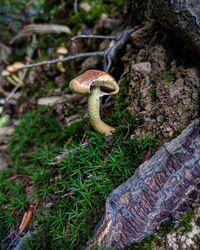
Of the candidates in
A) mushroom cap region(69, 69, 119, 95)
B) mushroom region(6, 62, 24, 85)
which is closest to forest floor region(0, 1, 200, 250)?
mushroom cap region(69, 69, 119, 95)

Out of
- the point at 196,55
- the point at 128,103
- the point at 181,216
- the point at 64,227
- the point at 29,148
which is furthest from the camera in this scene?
the point at 29,148

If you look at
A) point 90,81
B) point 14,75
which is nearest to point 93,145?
point 90,81

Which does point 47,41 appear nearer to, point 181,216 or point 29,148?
point 29,148

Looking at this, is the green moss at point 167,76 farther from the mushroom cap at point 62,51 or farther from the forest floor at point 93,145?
the mushroom cap at point 62,51

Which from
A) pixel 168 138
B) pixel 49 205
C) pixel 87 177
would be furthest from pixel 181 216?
pixel 49 205

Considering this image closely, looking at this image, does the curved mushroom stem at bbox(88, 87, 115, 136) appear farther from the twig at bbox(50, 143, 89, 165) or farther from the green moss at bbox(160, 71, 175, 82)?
the green moss at bbox(160, 71, 175, 82)

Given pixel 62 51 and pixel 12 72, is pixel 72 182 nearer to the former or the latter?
pixel 62 51
